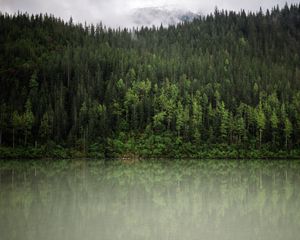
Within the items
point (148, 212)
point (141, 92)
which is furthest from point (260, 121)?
point (148, 212)

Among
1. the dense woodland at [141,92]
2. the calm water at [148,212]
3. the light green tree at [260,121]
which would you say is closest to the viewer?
the calm water at [148,212]

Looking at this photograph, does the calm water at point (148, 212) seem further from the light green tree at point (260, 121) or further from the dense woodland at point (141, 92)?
the light green tree at point (260, 121)

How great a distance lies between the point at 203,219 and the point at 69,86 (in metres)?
96.0

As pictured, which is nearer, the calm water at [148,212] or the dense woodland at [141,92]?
the calm water at [148,212]

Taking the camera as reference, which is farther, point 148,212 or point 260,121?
point 260,121

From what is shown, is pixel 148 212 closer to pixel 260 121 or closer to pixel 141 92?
pixel 260 121

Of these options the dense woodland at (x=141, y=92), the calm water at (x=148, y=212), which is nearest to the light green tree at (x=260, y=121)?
the dense woodland at (x=141, y=92)

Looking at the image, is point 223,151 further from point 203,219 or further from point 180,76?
point 203,219

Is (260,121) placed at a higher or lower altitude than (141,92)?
lower

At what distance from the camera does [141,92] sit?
4139 inches

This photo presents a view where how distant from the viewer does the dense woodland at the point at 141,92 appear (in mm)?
87750

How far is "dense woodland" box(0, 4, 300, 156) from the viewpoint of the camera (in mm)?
87750

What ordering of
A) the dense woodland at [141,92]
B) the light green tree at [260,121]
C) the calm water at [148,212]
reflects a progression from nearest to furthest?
the calm water at [148,212] → the dense woodland at [141,92] → the light green tree at [260,121]

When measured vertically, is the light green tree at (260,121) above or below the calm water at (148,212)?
above
